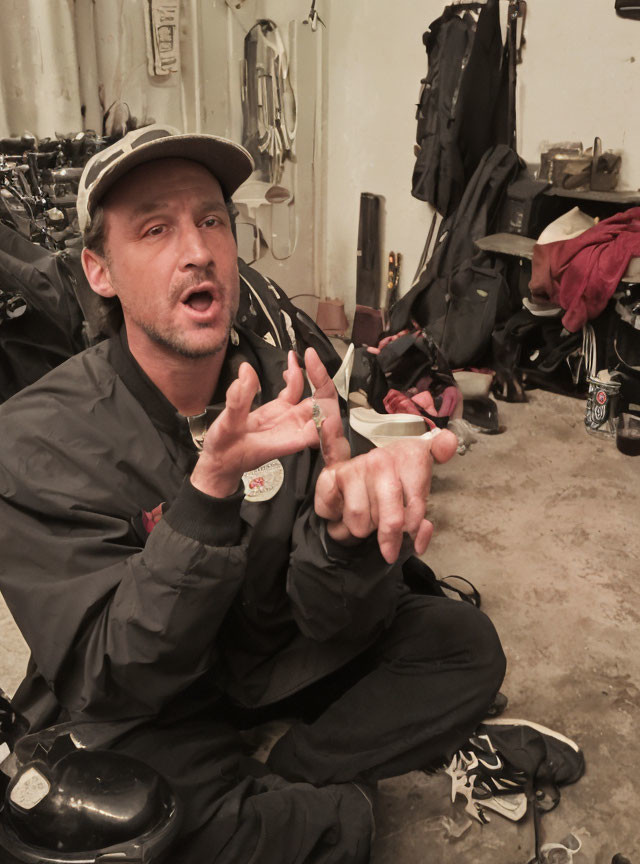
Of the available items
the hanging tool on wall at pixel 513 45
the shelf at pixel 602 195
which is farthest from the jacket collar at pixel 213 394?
the hanging tool on wall at pixel 513 45

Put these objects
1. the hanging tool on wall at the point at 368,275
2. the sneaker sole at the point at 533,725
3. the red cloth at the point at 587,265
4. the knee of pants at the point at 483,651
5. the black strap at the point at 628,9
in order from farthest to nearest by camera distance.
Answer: the hanging tool on wall at the point at 368,275, the black strap at the point at 628,9, the red cloth at the point at 587,265, the sneaker sole at the point at 533,725, the knee of pants at the point at 483,651

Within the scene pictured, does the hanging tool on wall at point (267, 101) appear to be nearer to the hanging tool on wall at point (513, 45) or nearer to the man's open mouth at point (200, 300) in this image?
the hanging tool on wall at point (513, 45)

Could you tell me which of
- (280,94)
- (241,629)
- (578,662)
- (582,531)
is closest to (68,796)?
(241,629)

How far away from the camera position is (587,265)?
3559 mm

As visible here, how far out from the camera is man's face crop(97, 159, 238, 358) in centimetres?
145

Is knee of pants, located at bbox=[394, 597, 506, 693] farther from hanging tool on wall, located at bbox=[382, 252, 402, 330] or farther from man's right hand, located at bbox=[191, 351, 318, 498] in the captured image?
hanging tool on wall, located at bbox=[382, 252, 402, 330]

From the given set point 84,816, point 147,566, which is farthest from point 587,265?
point 84,816

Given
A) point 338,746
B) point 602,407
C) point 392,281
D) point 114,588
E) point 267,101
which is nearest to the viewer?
point 114,588

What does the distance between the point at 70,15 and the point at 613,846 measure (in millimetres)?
3762

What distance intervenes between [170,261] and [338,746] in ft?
3.23

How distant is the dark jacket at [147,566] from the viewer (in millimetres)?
1160

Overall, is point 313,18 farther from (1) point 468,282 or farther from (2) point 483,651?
(2) point 483,651

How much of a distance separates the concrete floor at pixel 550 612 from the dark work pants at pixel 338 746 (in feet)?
0.60

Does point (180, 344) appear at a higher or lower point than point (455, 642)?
higher
